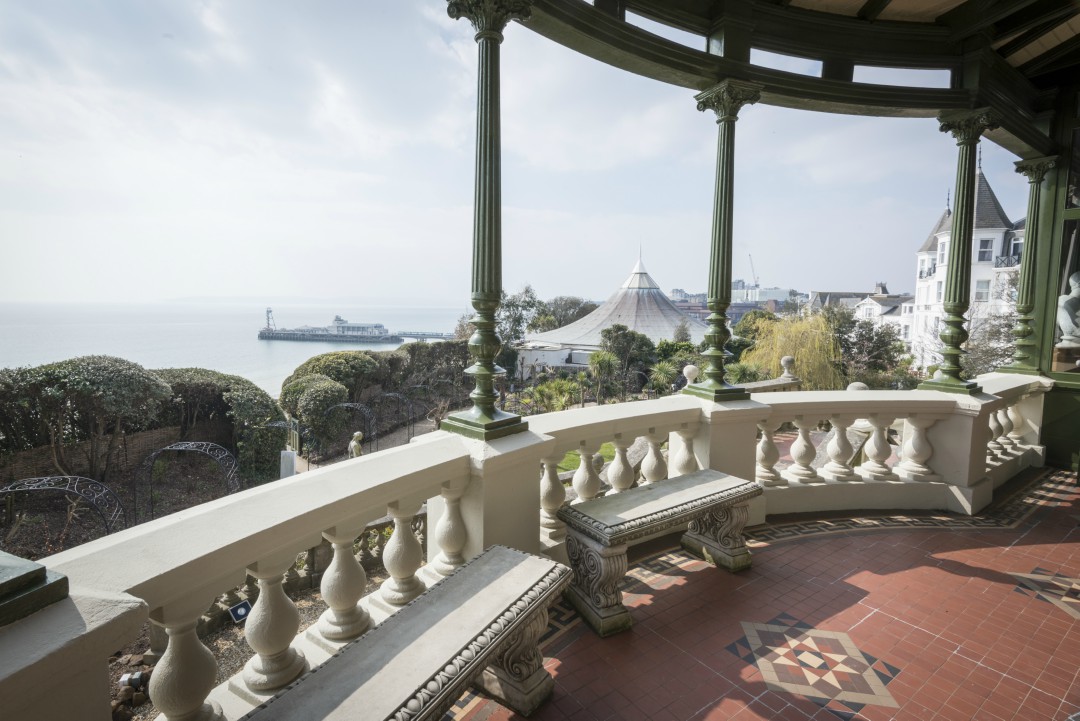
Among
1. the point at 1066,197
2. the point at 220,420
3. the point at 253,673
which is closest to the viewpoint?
the point at 253,673

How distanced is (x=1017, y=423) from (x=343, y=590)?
6.66 m

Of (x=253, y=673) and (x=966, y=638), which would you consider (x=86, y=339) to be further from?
(x=966, y=638)

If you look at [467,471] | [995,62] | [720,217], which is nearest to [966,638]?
[467,471]

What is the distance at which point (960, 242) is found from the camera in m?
4.21

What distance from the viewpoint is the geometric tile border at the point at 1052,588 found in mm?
2768

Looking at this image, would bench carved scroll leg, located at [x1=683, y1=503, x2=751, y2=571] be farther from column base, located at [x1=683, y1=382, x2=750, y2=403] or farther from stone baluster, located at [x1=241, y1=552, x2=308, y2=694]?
stone baluster, located at [x1=241, y1=552, x2=308, y2=694]

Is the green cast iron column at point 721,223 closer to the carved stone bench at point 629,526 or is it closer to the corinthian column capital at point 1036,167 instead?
the carved stone bench at point 629,526

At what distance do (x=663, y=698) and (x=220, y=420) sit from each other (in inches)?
597

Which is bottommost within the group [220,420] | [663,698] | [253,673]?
[220,420]

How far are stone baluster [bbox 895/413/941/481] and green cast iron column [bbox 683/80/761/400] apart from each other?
1651 millimetres

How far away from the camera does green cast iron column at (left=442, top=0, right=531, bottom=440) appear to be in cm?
253

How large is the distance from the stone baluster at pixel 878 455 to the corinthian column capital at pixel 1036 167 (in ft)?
11.5

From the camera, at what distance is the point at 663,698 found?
6.81ft

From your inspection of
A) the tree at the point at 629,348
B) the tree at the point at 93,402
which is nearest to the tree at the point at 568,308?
the tree at the point at 629,348
